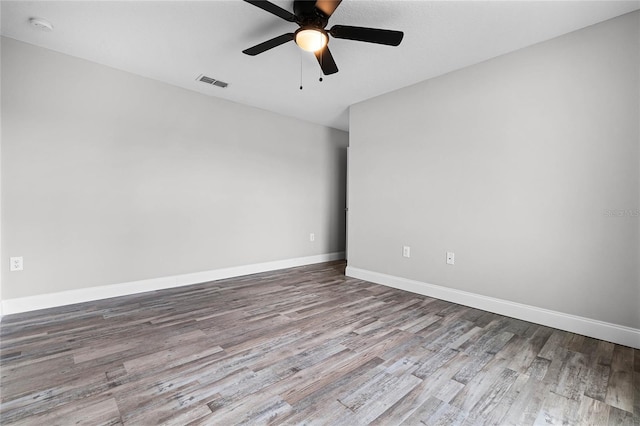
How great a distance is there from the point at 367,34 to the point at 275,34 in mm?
936

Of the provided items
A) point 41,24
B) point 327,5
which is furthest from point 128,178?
point 327,5

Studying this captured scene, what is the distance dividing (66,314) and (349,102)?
400 cm

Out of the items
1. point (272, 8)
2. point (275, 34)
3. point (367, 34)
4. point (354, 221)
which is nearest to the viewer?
point (272, 8)

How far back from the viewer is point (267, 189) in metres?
4.50

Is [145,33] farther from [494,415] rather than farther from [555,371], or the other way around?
[555,371]

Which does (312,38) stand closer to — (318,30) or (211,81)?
(318,30)

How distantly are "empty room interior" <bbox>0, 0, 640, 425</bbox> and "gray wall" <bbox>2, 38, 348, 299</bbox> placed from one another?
2 centimetres

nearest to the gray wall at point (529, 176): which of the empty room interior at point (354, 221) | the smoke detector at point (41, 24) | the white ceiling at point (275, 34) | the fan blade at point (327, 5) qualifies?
the empty room interior at point (354, 221)

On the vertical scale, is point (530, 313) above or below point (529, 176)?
below

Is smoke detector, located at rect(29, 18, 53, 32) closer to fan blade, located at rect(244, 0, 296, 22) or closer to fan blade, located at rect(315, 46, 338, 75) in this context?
fan blade, located at rect(244, 0, 296, 22)

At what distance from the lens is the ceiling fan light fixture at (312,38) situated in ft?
6.61

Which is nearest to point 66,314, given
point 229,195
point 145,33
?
point 229,195

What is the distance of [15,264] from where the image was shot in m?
2.64

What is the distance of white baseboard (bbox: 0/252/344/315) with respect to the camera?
2.68m
